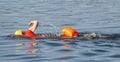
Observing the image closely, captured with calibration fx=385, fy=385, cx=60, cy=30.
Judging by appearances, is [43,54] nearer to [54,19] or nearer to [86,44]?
[86,44]

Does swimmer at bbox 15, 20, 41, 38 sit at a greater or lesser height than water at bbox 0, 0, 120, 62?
greater

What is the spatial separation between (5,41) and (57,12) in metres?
13.6

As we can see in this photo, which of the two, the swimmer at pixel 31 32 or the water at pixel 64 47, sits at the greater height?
the swimmer at pixel 31 32

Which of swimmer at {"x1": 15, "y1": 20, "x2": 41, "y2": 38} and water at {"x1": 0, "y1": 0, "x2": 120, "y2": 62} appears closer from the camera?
water at {"x1": 0, "y1": 0, "x2": 120, "y2": 62}

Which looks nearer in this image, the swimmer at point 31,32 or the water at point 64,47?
Answer: the water at point 64,47

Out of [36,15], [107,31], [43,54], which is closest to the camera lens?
[43,54]

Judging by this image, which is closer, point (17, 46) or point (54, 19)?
point (17, 46)

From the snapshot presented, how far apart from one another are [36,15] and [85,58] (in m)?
16.3

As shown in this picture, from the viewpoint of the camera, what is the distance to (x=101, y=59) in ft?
43.6

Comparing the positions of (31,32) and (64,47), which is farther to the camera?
(31,32)

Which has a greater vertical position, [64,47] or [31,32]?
[31,32]

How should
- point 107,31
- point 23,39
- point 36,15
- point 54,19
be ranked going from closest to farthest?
point 23,39, point 107,31, point 54,19, point 36,15

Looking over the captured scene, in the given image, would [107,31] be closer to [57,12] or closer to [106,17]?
[106,17]

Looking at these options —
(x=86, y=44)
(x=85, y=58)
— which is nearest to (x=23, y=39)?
(x=86, y=44)
